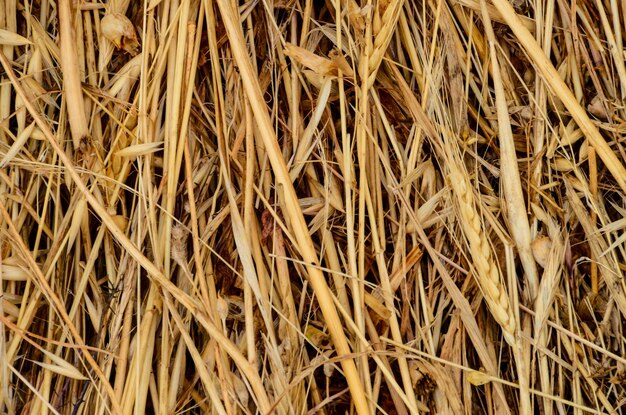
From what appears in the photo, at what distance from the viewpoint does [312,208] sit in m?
0.75

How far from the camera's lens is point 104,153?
76cm

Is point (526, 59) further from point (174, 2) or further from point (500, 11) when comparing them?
point (174, 2)

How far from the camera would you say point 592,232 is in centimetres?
73

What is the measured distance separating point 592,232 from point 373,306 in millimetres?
252

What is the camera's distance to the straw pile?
689 mm

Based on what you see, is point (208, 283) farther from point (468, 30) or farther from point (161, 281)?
point (468, 30)

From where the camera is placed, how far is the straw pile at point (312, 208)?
0.69 m

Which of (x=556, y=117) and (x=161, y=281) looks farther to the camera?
(x=556, y=117)

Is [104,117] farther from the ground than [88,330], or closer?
farther from the ground

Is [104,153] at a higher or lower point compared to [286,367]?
higher

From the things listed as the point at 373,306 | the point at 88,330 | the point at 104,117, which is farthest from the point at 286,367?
the point at 104,117

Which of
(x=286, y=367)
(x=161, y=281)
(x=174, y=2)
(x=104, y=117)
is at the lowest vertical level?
(x=286, y=367)

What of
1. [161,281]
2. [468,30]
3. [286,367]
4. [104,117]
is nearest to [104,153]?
[104,117]

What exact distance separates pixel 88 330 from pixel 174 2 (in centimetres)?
38
